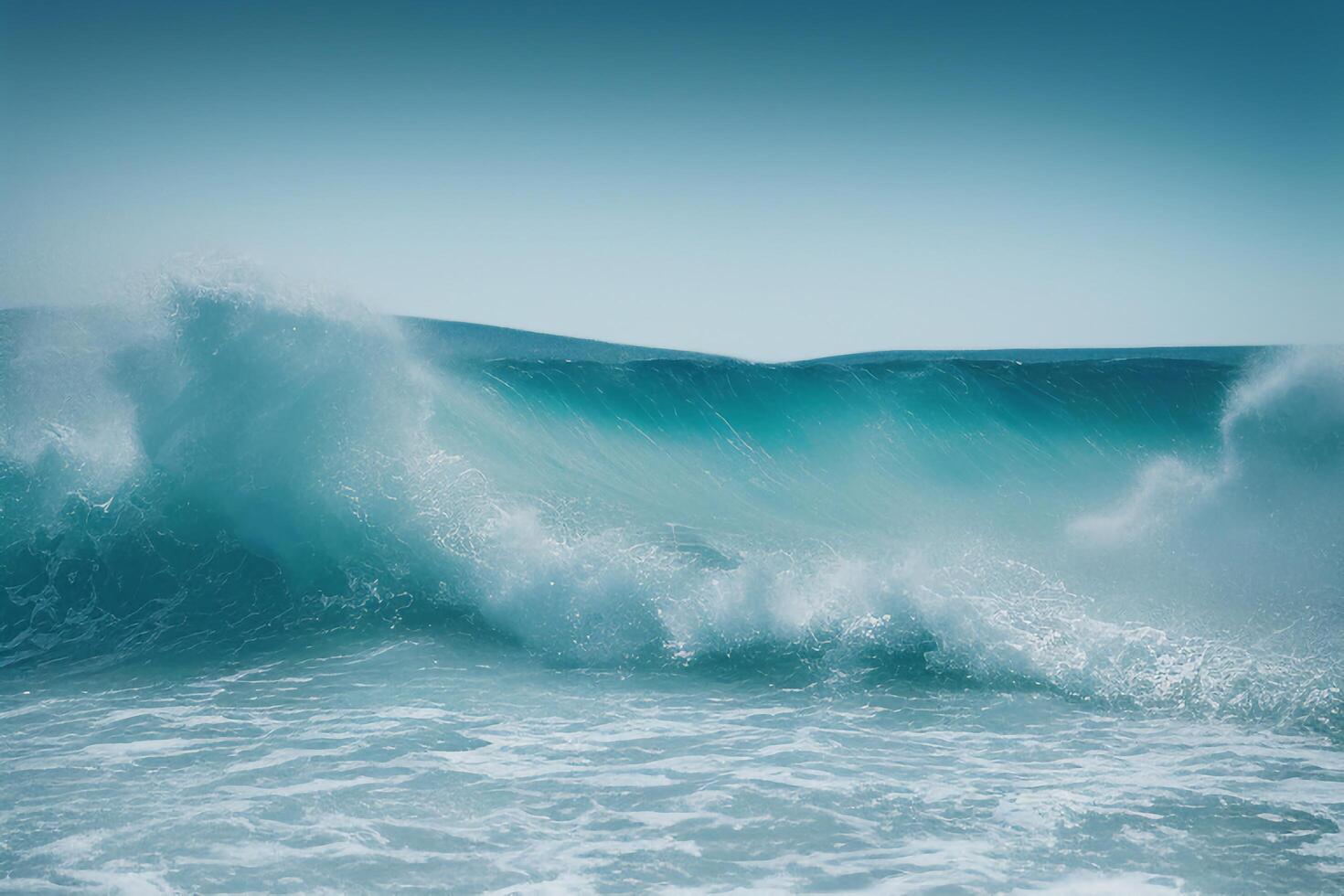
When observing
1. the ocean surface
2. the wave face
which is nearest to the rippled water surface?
the ocean surface

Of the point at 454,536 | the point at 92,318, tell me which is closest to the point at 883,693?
the point at 454,536

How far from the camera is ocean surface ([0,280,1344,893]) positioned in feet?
11.4

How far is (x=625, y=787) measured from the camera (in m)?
4.03

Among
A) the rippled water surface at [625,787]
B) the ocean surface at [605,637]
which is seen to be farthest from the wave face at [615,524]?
the rippled water surface at [625,787]

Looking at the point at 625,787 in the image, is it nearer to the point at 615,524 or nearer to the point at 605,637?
the point at 605,637

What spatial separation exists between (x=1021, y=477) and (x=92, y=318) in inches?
418

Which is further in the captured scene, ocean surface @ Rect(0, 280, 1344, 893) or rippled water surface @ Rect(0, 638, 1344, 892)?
ocean surface @ Rect(0, 280, 1344, 893)

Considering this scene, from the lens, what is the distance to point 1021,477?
10.8 m

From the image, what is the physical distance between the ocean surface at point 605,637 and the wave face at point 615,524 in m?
0.04

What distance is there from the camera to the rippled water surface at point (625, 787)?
10.7 feet

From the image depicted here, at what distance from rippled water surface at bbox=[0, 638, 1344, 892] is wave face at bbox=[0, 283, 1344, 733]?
1.92 ft

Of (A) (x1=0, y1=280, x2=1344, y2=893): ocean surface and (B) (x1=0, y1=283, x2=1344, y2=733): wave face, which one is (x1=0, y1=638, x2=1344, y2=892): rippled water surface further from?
(B) (x1=0, y1=283, x2=1344, y2=733): wave face

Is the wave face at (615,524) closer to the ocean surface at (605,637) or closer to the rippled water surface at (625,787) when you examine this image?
the ocean surface at (605,637)

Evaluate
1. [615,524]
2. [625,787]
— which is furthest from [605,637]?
[615,524]
